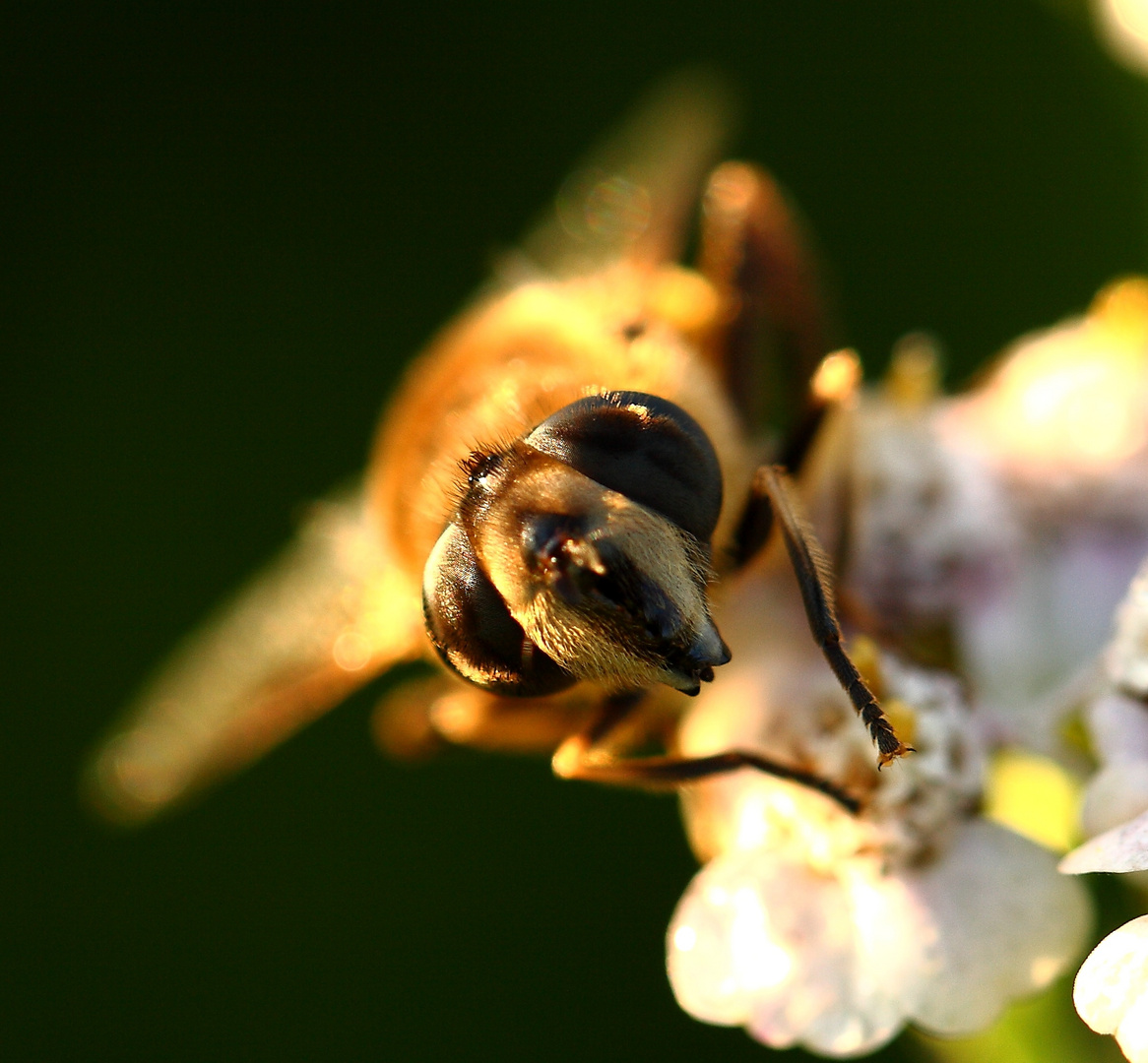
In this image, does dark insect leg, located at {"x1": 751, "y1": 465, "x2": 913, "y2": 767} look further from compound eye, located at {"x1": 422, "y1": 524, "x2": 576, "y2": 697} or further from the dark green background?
the dark green background

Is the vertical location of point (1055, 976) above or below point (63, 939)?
above

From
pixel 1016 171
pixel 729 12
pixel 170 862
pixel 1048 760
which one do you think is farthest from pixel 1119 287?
pixel 170 862

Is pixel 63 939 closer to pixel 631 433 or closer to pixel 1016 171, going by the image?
pixel 631 433

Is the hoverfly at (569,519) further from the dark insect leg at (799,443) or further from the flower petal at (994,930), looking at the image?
the flower petal at (994,930)

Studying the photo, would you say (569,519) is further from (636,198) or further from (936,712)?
(636,198)

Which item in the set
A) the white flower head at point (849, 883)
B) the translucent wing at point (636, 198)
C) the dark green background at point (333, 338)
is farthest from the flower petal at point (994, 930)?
the dark green background at point (333, 338)

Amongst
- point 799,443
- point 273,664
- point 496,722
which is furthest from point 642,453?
point 273,664
